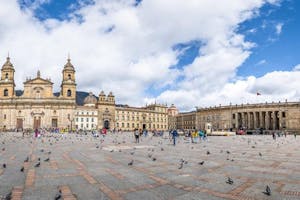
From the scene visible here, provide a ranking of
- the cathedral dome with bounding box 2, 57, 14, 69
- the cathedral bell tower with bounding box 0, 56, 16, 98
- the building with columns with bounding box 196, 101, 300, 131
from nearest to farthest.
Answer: the cathedral bell tower with bounding box 0, 56, 16, 98 < the cathedral dome with bounding box 2, 57, 14, 69 < the building with columns with bounding box 196, 101, 300, 131

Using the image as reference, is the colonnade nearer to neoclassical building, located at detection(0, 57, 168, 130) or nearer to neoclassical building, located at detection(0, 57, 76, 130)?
neoclassical building, located at detection(0, 57, 168, 130)

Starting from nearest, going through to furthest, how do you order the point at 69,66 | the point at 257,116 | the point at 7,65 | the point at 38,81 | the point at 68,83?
the point at 7,65 → the point at 38,81 → the point at 68,83 → the point at 69,66 → the point at 257,116

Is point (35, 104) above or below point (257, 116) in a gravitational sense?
above

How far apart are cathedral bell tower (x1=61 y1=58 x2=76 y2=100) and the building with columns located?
179ft

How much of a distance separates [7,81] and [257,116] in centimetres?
8417

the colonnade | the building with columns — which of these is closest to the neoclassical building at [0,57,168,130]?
the building with columns

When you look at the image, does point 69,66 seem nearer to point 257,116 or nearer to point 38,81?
point 38,81

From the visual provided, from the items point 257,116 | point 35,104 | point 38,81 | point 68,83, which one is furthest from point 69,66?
point 257,116

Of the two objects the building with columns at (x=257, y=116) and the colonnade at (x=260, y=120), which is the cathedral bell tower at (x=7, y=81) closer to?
the building with columns at (x=257, y=116)

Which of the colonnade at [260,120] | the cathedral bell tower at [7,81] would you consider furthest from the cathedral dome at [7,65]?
the colonnade at [260,120]

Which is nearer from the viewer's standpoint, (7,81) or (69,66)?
(7,81)

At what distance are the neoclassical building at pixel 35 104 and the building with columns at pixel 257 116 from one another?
54800mm

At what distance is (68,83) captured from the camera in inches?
3332

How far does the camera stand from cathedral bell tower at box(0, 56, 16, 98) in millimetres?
81500
